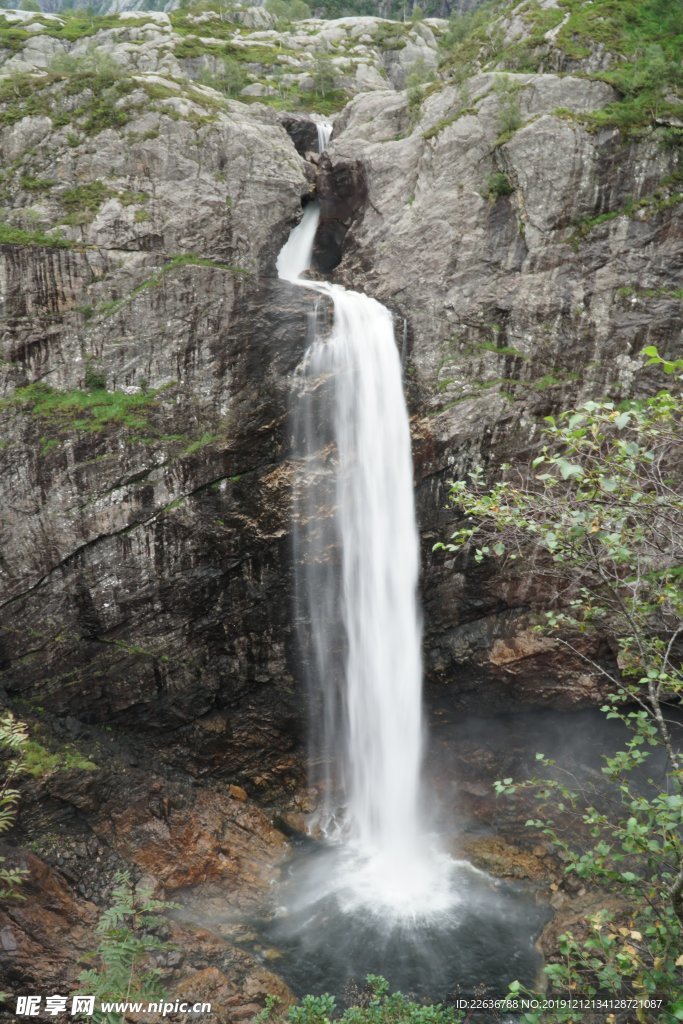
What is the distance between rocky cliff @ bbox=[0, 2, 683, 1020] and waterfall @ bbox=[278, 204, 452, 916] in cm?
61

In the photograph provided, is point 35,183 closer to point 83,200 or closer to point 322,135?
point 83,200

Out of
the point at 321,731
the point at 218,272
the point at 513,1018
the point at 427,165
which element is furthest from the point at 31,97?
the point at 513,1018

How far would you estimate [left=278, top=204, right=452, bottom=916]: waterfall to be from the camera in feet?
53.1

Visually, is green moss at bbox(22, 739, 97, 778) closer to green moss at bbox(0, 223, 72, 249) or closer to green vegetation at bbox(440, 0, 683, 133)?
green moss at bbox(0, 223, 72, 249)

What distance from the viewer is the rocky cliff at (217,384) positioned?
1467cm

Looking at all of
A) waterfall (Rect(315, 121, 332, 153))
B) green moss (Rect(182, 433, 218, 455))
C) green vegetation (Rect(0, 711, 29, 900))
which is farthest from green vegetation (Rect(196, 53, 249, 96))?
green vegetation (Rect(0, 711, 29, 900))

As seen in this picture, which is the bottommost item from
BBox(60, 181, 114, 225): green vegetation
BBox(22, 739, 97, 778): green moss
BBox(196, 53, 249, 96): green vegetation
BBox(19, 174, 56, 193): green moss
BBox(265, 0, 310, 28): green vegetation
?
BBox(22, 739, 97, 778): green moss

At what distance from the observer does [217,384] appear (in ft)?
51.2

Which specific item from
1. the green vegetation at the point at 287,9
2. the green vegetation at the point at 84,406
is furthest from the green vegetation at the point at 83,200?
the green vegetation at the point at 287,9

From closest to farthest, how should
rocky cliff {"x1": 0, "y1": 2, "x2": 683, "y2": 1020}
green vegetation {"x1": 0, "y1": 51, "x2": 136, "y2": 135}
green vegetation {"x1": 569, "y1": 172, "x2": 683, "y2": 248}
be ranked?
rocky cliff {"x1": 0, "y1": 2, "x2": 683, "y2": 1020}
green vegetation {"x1": 569, "y1": 172, "x2": 683, "y2": 248}
green vegetation {"x1": 0, "y1": 51, "x2": 136, "y2": 135}

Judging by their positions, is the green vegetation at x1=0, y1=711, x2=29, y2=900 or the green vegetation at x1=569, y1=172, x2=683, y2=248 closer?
the green vegetation at x1=0, y1=711, x2=29, y2=900

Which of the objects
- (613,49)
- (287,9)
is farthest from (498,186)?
(287,9)

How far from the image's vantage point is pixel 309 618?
55.3 feet

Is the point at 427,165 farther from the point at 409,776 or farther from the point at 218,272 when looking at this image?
the point at 409,776
